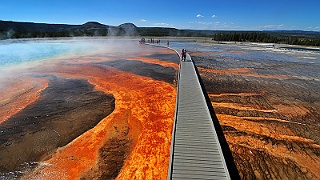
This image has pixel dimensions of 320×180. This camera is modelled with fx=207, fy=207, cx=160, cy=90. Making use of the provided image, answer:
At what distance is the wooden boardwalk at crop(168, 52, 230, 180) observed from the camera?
4973 mm

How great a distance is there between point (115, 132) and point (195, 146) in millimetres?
3331

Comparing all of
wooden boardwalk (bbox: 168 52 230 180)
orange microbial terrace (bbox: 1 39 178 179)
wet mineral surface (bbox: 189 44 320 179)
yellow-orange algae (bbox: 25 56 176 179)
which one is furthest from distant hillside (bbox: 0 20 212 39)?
wooden boardwalk (bbox: 168 52 230 180)

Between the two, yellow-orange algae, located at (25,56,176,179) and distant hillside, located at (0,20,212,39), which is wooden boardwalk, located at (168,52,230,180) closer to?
yellow-orange algae, located at (25,56,176,179)

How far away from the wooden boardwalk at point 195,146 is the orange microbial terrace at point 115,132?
0.66m

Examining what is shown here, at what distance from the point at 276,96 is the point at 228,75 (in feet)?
16.2

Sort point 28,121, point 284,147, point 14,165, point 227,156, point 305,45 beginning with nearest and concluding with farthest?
point 14,165 < point 227,156 < point 284,147 < point 28,121 < point 305,45

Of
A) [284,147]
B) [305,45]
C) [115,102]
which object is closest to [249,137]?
[284,147]

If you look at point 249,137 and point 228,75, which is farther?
point 228,75

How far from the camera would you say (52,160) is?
6.25m

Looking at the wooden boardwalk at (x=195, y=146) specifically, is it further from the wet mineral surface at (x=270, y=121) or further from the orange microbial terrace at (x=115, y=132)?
the wet mineral surface at (x=270, y=121)

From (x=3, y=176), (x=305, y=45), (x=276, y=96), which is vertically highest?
(x=305, y=45)

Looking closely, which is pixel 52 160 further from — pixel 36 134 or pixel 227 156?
pixel 227 156

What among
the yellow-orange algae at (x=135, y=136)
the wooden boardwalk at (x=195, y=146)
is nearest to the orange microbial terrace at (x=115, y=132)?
the yellow-orange algae at (x=135, y=136)

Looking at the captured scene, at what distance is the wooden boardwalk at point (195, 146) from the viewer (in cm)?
497
